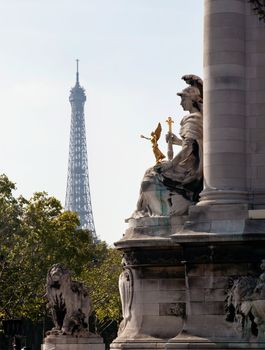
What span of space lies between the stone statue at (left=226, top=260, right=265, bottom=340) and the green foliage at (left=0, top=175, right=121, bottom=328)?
117ft

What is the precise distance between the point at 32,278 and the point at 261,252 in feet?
132

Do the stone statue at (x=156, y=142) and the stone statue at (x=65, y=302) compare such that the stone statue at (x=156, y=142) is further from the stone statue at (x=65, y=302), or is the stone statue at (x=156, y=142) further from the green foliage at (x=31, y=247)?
the green foliage at (x=31, y=247)

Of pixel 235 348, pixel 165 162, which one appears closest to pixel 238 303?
pixel 235 348

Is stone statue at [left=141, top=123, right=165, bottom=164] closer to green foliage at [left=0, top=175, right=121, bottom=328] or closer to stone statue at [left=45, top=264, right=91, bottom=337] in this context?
stone statue at [left=45, top=264, right=91, bottom=337]

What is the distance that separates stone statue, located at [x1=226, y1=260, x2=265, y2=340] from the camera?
3978cm

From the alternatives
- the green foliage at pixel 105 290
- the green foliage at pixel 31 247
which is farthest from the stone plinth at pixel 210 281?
the green foliage at pixel 105 290

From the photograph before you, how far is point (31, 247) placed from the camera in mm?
82750

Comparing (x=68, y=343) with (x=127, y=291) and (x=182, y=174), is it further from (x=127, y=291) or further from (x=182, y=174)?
(x=182, y=174)

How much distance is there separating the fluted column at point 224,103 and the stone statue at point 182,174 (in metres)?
2.45

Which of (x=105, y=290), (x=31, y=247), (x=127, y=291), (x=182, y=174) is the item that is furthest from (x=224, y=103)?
(x=105, y=290)

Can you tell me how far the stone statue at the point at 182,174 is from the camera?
148 feet

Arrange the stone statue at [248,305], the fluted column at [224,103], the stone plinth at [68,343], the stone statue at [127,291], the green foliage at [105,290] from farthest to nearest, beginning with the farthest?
1. the green foliage at [105,290]
2. the stone plinth at [68,343]
3. the stone statue at [127,291]
4. the fluted column at [224,103]
5. the stone statue at [248,305]

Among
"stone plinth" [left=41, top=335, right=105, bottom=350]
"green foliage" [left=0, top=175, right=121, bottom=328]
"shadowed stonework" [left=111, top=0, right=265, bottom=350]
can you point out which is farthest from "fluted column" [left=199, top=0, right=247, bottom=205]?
"green foliage" [left=0, top=175, right=121, bottom=328]

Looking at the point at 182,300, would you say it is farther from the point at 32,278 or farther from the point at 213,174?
the point at 32,278
